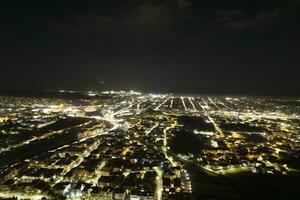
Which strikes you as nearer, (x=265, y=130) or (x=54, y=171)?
(x=54, y=171)

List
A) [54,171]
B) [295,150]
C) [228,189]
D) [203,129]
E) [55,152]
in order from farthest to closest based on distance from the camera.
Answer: [203,129] < [295,150] < [55,152] < [54,171] < [228,189]

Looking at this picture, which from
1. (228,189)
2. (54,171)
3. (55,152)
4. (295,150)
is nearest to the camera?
(228,189)

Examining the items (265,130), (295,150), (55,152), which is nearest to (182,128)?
(265,130)

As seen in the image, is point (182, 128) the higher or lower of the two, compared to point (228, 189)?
higher

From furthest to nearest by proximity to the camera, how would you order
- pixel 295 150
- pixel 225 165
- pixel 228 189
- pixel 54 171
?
pixel 295 150 < pixel 225 165 < pixel 54 171 < pixel 228 189

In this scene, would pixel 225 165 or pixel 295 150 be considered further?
pixel 295 150

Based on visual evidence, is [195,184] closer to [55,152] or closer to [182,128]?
[55,152]

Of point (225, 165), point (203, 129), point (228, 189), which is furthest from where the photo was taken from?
point (203, 129)

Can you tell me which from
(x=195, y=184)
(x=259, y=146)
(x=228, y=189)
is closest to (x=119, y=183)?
(x=195, y=184)

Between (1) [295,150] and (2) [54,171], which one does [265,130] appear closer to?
(1) [295,150]
